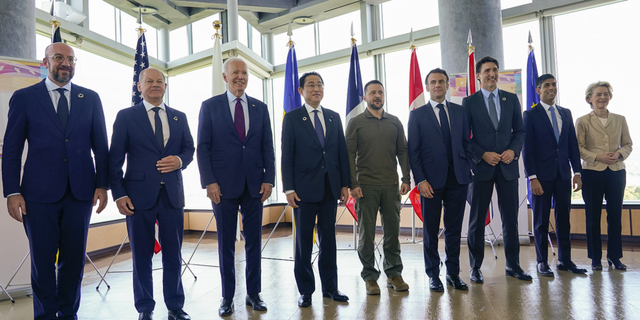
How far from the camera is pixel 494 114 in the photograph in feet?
10.5

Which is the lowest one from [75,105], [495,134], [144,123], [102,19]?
[495,134]

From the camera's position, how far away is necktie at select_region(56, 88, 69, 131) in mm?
2331

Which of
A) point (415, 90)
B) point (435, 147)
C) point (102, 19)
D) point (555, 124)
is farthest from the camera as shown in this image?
point (102, 19)

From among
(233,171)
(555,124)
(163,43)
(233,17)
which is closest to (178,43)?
(163,43)

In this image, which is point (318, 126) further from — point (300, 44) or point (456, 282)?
point (300, 44)

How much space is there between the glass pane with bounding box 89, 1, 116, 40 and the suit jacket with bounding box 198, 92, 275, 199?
466 cm

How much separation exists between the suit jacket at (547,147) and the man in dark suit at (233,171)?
2.31 meters

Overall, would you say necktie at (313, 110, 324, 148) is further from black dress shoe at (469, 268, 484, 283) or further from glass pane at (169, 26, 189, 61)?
glass pane at (169, 26, 189, 61)

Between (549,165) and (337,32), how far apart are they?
17.2 ft

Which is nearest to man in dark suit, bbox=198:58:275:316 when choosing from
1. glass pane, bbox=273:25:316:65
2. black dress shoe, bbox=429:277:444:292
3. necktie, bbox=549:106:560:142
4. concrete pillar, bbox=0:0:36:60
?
black dress shoe, bbox=429:277:444:292

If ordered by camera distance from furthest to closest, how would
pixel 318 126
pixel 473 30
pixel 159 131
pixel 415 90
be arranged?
pixel 473 30 < pixel 415 90 < pixel 318 126 < pixel 159 131

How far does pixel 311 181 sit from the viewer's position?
8.88 feet

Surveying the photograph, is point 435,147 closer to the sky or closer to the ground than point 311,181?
closer to the sky

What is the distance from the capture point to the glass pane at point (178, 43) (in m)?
7.81
